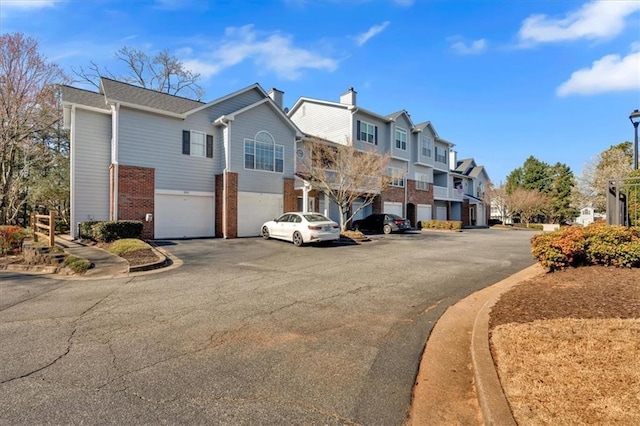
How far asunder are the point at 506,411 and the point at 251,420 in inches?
81.8

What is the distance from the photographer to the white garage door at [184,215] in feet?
58.3

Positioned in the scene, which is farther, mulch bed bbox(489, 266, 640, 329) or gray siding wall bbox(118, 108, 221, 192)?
gray siding wall bbox(118, 108, 221, 192)

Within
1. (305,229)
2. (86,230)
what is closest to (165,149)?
(86,230)

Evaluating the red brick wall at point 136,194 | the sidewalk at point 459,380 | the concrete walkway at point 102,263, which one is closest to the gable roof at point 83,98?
the red brick wall at point 136,194

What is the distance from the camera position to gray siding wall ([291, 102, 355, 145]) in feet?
87.2

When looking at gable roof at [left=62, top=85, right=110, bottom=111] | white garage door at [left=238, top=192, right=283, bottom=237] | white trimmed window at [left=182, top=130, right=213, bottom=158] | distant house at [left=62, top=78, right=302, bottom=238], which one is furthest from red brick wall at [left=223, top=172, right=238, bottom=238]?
gable roof at [left=62, top=85, right=110, bottom=111]

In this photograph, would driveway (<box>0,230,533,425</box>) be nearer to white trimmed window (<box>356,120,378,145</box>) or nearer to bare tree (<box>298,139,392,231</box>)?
bare tree (<box>298,139,392,231</box>)

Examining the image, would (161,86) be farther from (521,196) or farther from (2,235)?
(521,196)

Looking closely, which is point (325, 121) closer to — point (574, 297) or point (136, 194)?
point (136, 194)

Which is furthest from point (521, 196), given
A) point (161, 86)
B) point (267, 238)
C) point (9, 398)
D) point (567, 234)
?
point (9, 398)

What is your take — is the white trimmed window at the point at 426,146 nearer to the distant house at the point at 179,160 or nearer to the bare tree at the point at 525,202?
the bare tree at the point at 525,202

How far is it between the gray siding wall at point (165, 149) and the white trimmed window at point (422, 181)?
20.2 meters

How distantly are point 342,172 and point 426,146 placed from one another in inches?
697

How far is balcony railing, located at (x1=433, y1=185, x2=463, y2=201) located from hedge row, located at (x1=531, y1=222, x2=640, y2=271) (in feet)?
92.6
